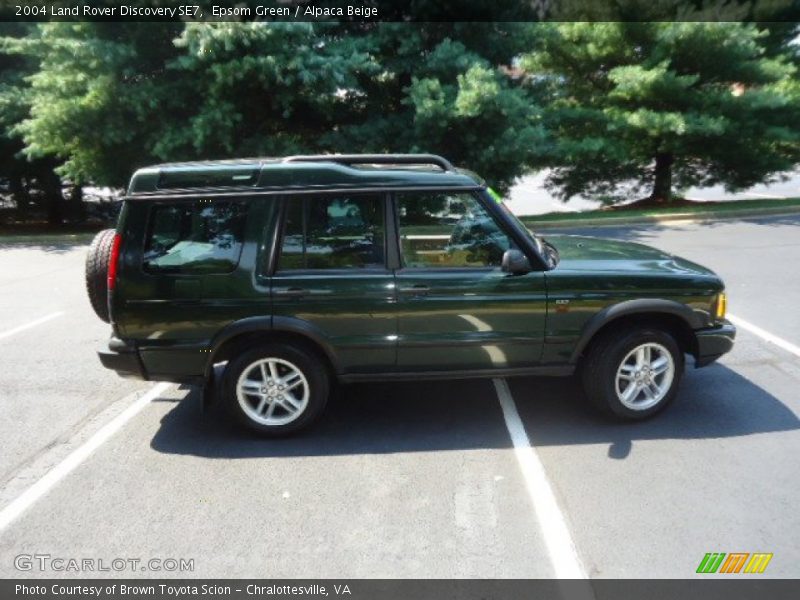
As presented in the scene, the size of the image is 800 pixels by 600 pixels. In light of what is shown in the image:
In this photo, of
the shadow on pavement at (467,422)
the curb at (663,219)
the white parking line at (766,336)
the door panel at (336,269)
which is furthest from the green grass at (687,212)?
the door panel at (336,269)

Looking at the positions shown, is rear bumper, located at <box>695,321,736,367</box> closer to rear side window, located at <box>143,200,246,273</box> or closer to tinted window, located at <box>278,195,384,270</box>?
tinted window, located at <box>278,195,384,270</box>

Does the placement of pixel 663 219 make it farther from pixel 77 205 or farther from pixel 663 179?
Result: pixel 77 205

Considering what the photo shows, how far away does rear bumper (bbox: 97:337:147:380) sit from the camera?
155 inches

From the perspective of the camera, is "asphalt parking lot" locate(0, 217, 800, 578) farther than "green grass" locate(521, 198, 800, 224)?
No

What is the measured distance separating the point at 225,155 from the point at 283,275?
1079 centimetres

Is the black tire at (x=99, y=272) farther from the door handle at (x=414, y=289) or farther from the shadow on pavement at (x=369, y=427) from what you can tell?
the door handle at (x=414, y=289)

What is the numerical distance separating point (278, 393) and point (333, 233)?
1.16 meters

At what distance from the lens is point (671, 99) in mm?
14695

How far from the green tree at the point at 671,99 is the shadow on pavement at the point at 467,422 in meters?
10.9

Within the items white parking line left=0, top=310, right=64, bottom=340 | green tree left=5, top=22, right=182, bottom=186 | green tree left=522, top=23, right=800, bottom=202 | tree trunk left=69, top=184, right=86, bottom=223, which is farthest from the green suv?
tree trunk left=69, top=184, right=86, bottom=223

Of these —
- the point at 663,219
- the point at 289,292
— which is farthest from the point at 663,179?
the point at 289,292

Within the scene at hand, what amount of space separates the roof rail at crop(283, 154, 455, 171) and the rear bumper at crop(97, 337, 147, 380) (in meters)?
1.66

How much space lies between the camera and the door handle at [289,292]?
386 cm
